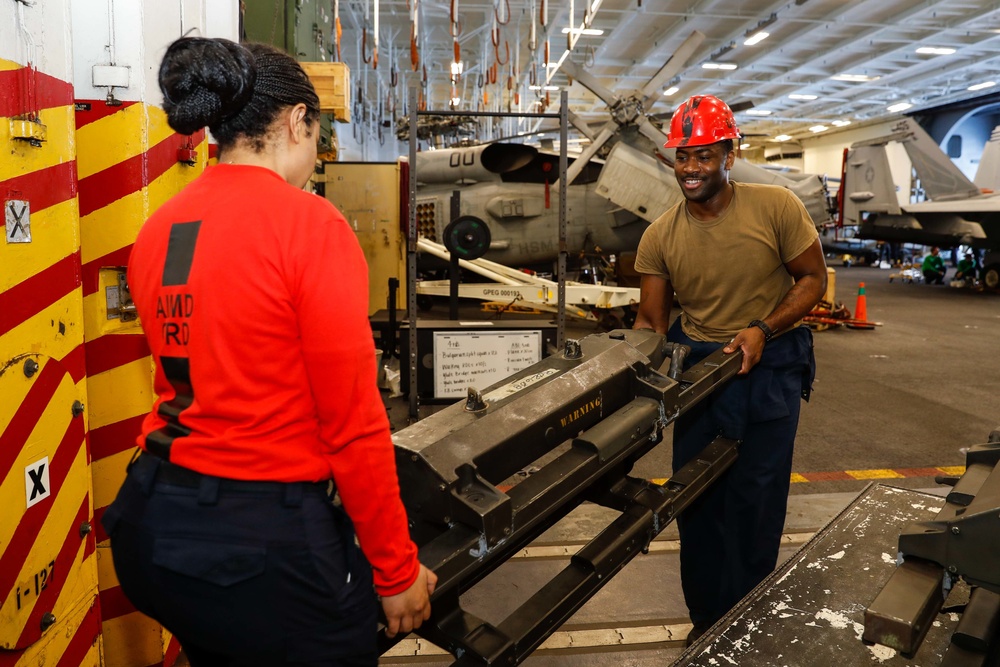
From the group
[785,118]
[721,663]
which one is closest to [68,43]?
[721,663]

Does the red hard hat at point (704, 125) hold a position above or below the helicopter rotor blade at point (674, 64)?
below

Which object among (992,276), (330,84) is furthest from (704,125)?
(992,276)

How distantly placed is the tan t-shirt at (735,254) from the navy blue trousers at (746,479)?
0.12 meters

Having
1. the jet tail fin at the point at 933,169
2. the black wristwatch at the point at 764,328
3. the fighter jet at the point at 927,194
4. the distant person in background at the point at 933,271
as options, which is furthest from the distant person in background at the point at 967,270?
the black wristwatch at the point at 764,328

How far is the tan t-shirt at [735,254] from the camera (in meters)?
2.53

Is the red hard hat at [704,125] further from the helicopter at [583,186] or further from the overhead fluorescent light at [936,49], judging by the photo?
the overhead fluorescent light at [936,49]

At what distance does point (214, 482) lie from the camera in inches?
45.9

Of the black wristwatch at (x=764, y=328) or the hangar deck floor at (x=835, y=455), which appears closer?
the black wristwatch at (x=764, y=328)

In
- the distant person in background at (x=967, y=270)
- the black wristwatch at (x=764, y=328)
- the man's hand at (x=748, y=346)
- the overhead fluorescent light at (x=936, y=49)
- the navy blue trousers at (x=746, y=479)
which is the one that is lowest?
the distant person in background at (x=967, y=270)

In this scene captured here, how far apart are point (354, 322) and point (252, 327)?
0.16m

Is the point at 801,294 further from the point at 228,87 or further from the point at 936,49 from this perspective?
the point at 936,49

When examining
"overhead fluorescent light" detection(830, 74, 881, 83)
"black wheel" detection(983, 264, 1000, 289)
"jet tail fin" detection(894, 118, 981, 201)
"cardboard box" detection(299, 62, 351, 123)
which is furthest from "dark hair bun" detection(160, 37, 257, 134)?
"overhead fluorescent light" detection(830, 74, 881, 83)

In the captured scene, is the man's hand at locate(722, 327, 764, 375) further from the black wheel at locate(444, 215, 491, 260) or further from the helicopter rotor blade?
the helicopter rotor blade

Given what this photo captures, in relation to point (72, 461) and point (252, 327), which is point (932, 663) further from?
point (72, 461)
